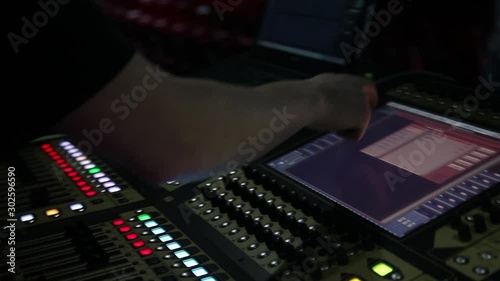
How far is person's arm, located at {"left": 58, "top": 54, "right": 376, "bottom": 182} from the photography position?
604mm

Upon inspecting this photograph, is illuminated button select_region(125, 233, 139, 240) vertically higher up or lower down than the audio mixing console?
lower down

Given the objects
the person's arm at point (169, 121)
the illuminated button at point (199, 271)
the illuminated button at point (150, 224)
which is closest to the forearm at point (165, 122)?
the person's arm at point (169, 121)

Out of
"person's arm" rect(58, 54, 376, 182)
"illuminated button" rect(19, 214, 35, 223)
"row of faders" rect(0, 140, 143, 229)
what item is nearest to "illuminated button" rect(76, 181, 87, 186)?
"row of faders" rect(0, 140, 143, 229)

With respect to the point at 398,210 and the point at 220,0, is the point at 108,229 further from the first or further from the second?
the point at 220,0

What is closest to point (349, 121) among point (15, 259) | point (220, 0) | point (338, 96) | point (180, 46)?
point (338, 96)

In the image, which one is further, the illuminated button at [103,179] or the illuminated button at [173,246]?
the illuminated button at [103,179]

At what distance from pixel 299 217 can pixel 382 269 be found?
0.17 m

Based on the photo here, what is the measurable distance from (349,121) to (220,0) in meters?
1.13

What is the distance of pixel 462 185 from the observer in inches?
31.8

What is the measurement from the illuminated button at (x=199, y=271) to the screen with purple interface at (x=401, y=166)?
226 millimetres

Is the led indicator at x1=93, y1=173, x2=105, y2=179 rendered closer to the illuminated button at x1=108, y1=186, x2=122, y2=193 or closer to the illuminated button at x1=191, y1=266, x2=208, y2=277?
the illuminated button at x1=108, y1=186, x2=122, y2=193

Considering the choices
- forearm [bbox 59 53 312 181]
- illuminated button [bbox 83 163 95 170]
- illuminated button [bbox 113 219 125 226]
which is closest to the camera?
forearm [bbox 59 53 312 181]

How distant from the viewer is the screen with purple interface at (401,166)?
0.80 meters

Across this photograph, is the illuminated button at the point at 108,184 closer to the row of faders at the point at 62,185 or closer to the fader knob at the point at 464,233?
the row of faders at the point at 62,185
